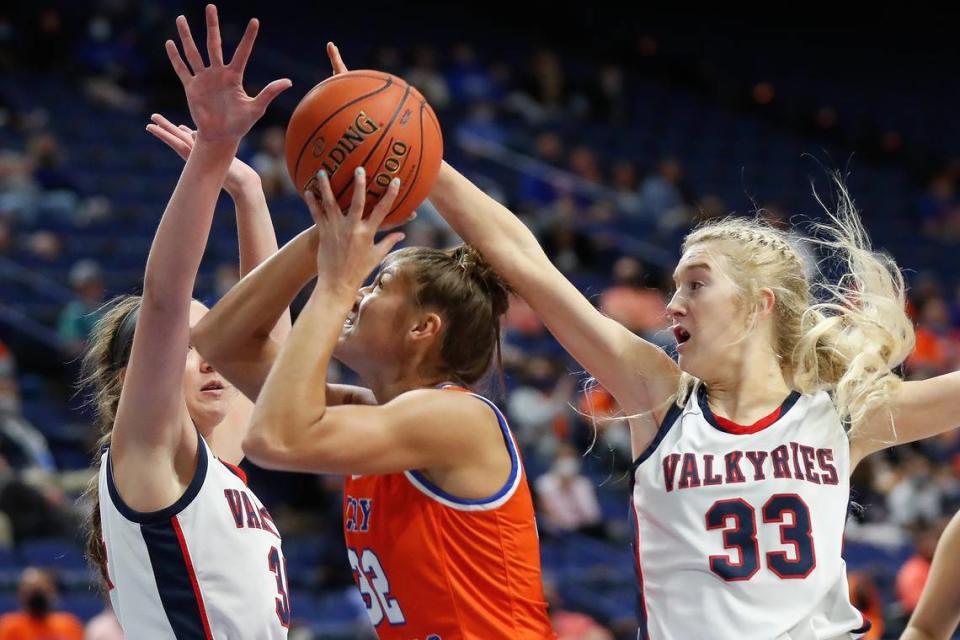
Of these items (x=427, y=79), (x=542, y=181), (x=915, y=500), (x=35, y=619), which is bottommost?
(x=35, y=619)

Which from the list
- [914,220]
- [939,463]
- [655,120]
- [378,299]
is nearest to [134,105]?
[655,120]

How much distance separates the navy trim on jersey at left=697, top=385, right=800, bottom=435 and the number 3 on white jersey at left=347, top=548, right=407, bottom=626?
2.61 feet

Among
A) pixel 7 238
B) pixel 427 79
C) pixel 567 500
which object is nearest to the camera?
pixel 567 500

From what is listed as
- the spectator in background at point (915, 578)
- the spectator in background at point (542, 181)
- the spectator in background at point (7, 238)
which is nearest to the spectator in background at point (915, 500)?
the spectator in background at point (915, 578)

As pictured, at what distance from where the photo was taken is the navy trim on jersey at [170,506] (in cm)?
Answer: 254

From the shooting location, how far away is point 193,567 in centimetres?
256

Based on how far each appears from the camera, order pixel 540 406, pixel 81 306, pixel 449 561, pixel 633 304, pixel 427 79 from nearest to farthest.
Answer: pixel 449 561
pixel 81 306
pixel 540 406
pixel 633 304
pixel 427 79

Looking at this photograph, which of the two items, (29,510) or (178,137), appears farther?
(29,510)

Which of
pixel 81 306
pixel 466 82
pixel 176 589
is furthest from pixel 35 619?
pixel 466 82

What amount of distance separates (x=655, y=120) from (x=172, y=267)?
14.8 m

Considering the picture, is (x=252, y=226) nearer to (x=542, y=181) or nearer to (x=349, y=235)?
(x=349, y=235)

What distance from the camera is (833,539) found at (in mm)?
2715

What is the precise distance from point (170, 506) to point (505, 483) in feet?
2.21

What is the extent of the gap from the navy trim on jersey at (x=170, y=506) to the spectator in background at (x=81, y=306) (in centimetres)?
599
